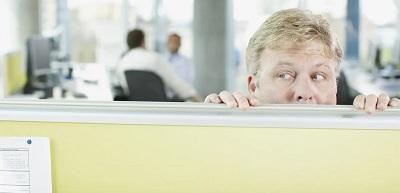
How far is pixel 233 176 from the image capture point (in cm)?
103

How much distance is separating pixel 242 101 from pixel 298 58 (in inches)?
15.1

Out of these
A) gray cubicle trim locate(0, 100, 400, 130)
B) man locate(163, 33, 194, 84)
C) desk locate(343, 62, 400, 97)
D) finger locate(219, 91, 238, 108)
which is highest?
finger locate(219, 91, 238, 108)

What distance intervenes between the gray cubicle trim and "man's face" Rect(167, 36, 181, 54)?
244 inches

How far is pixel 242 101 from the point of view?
1.00m

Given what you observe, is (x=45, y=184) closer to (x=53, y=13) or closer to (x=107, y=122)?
(x=107, y=122)

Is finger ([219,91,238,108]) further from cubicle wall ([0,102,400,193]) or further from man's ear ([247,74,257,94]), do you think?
man's ear ([247,74,257,94])

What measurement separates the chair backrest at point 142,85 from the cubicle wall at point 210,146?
3.65 meters

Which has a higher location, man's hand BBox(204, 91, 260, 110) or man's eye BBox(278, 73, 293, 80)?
man's hand BBox(204, 91, 260, 110)

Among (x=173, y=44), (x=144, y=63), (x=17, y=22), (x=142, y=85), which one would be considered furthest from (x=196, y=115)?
(x=17, y=22)

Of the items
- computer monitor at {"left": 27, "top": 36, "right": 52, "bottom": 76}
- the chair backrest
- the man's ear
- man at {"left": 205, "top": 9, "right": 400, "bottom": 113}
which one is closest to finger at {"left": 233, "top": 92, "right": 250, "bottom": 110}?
man at {"left": 205, "top": 9, "right": 400, "bottom": 113}

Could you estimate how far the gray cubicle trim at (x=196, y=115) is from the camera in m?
0.97

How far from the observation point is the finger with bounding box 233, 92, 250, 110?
3.25ft

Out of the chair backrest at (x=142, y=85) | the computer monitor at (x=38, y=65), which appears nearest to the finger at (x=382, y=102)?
the chair backrest at (x=142, y=85)

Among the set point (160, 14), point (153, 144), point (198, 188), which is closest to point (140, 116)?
point (153, 144)
